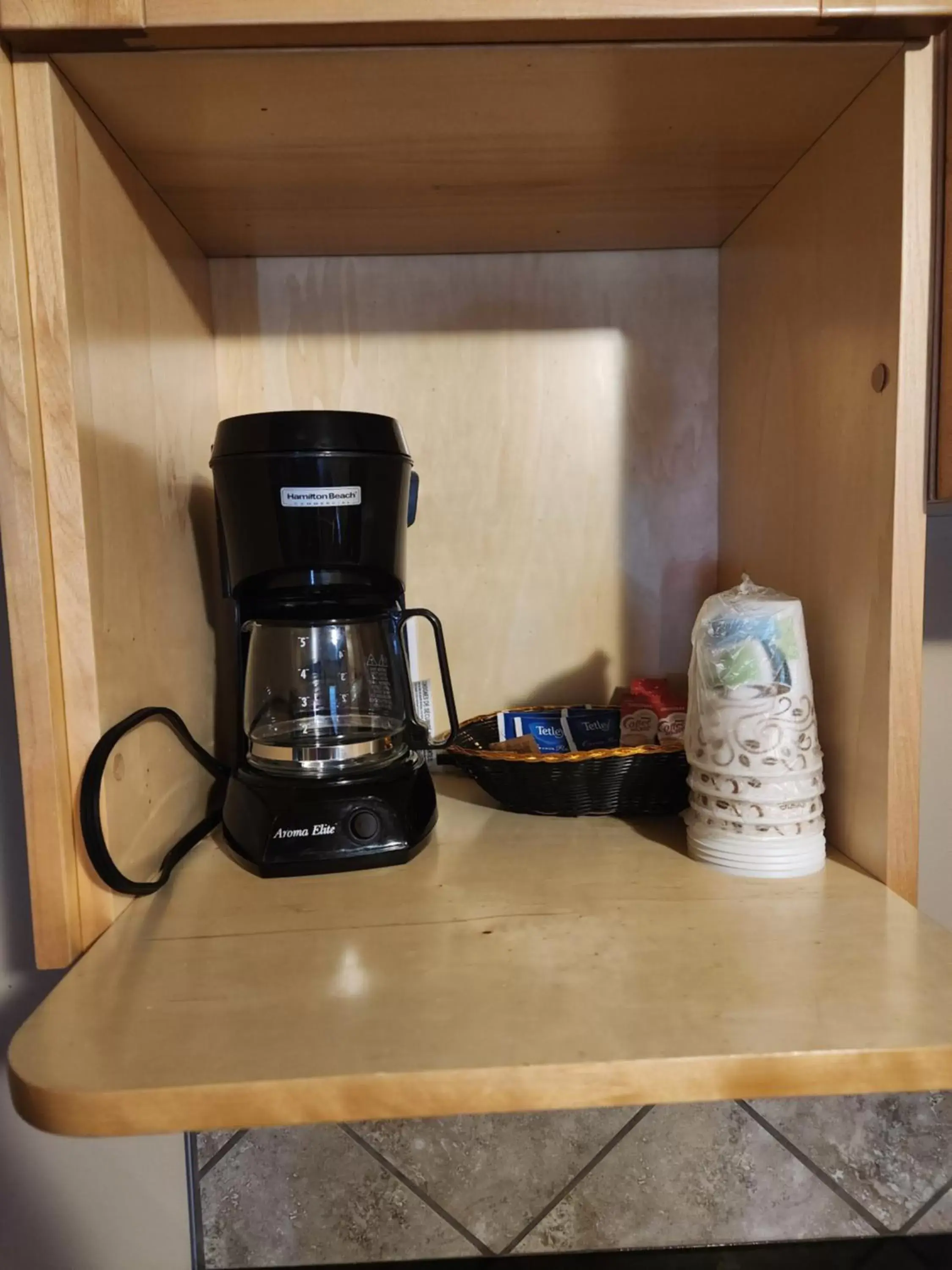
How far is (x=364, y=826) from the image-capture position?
0.61 metres

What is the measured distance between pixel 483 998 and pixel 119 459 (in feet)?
1.39

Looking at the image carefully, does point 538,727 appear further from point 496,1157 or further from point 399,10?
point 399,10

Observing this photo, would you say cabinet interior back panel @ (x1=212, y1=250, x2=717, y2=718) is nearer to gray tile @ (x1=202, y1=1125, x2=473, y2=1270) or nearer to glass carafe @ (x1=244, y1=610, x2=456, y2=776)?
glass carafe @ (x1=244, y1=610, x2=456, y2=776)

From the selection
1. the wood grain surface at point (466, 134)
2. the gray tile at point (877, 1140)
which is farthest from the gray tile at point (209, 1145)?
the wood grain surface at point (466, 134)

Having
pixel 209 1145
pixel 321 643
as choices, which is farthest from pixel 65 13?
pixel 209 1145

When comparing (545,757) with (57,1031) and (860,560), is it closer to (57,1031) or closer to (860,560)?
(860,560)

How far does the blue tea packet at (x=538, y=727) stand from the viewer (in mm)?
772

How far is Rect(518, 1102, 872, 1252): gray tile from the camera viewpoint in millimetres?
820

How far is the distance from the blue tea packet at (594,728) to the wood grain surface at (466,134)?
440mm

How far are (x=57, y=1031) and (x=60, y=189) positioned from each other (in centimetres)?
47

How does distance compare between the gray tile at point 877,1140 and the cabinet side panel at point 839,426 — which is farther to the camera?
the gray tile at point 877,1140

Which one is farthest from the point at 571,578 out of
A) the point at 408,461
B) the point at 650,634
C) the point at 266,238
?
the point at 266,238

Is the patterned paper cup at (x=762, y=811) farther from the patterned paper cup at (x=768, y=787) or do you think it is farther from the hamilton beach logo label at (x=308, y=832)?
the hamilton beach logo label at (x=308, y=832)

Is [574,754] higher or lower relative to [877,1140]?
higher
